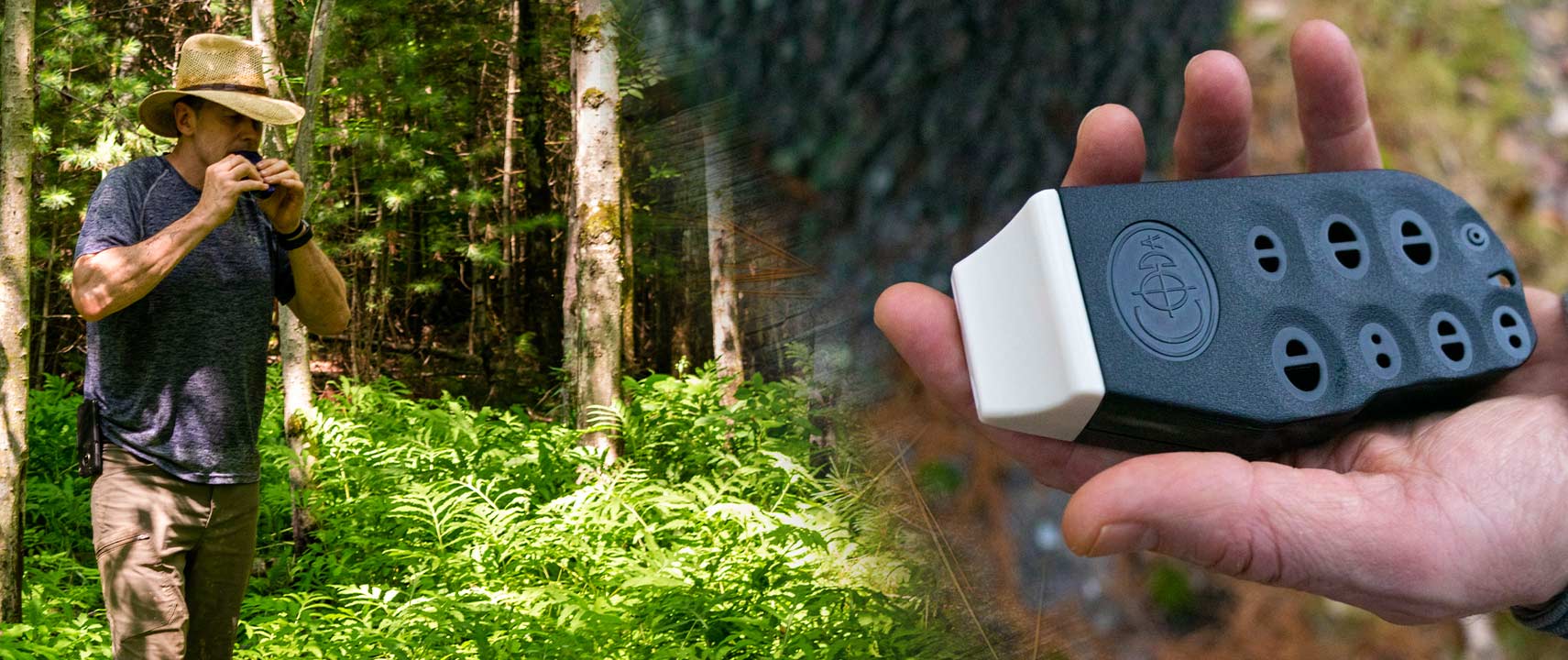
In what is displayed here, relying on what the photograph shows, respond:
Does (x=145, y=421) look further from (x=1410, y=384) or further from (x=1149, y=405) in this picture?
(x=1410, y=384)

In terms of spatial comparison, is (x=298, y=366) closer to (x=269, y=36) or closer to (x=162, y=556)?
(x=269, y=36)

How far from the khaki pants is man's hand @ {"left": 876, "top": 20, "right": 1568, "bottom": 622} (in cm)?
159

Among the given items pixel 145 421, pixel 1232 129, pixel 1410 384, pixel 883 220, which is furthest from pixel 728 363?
pixel 1410 384

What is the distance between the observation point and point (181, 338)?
2.17 meters

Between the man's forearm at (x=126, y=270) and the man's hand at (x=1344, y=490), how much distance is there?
55.1 inches

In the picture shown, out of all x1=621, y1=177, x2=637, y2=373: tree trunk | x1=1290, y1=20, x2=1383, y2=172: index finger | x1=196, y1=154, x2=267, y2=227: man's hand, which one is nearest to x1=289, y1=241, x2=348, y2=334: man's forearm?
x1=196, y1=154, x2=267, y2=227: man's hand

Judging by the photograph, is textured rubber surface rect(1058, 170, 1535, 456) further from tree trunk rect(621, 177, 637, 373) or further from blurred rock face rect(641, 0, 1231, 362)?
tree trunk rect(621, 177, 637, 373)

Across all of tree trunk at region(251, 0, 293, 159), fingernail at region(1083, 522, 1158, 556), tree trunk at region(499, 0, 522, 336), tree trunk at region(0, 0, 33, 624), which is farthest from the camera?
tree trunk at region(499, 0, 522, 336)

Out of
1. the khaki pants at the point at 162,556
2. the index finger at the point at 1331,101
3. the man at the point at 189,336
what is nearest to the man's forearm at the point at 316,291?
the man at the point at 189,336

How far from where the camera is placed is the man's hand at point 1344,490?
110 centimetres

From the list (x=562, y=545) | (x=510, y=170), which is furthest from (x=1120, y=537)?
(x=510, y=170)

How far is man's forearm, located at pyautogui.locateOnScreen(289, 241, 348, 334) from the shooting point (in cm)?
234

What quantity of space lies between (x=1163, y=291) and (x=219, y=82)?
2.03m

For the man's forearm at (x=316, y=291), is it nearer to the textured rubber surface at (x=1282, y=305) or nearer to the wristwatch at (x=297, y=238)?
the wristwatch at (x=297, y=238)
